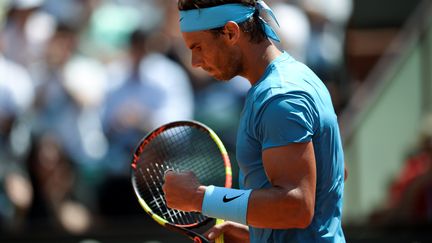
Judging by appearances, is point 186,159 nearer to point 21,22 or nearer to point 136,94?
point 136,94

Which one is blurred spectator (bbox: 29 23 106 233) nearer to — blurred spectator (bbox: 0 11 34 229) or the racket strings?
blurred spectator (bbox: 0 11 34 229)

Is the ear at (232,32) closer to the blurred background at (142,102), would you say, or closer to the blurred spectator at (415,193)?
the blurred background at (142,102)

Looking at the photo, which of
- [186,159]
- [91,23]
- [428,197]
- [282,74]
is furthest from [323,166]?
[91,23]

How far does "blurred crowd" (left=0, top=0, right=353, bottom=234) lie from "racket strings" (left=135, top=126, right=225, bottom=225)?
202 cm

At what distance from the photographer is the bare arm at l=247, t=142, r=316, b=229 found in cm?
276

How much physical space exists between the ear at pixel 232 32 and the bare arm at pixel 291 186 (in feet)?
1.46

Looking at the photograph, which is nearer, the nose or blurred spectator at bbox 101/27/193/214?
the nose

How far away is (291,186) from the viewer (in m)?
2.76

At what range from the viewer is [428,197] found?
6.98 meters

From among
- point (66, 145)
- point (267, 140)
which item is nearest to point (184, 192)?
point (267, 140)

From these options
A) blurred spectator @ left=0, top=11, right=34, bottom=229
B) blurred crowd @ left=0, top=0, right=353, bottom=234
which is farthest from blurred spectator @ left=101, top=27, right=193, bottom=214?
blurred spectator @ left=0, top=11, right=34, bottom=229

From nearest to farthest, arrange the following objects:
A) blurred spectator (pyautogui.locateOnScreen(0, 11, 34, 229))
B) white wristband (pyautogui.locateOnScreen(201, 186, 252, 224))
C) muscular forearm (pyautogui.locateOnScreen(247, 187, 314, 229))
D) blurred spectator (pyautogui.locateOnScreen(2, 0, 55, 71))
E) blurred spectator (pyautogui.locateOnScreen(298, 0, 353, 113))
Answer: muscular forearm (pyautogui.locateOnScreen(247, 187, 314, 229)), white wristband (pyautogui.locateOnScreen(201, 186, 252, 224)), blurred spectator (pyautogui.locateOnScreen(0, 11, 34, 229)), blurred spectator (pyautogui.locateOnScreen(298, 0, 353, 113)), blurred spectator (pyautogui.locateOnScreen(2, 0, 55, 71))

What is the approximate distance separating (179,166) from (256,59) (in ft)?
5.09

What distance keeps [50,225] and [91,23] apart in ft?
6.21
